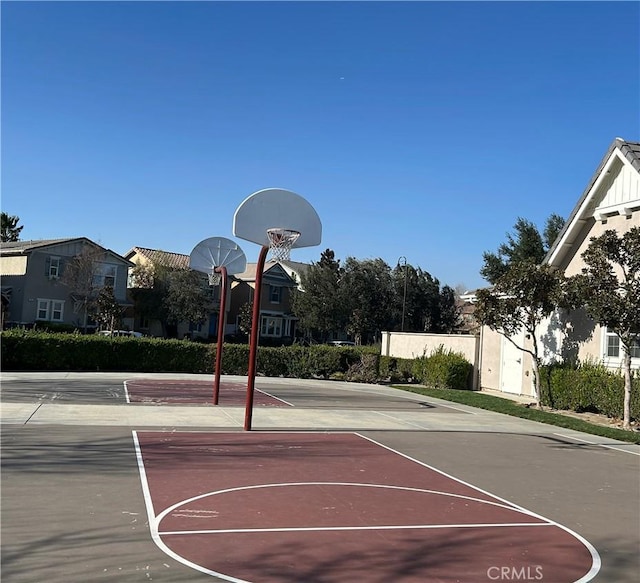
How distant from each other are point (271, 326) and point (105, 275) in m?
15.7

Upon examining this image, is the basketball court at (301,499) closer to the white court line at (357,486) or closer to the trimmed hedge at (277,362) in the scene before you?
the white court line at (357,486)

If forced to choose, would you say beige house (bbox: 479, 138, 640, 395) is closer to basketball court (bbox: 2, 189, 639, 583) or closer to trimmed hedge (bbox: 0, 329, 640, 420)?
trimmed hedge (bbox: 0, 329, 640, 420)

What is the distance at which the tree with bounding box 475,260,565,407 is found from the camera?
1955cm

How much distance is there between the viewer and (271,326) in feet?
189

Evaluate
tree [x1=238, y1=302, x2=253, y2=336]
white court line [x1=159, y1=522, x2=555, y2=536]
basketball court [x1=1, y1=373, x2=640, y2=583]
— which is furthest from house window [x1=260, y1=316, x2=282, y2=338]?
white court line [x1=159, y1=522, x2=555, y2=536]

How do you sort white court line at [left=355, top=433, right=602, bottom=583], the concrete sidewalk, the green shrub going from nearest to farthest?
white court line at [left=355, top=433, right=602, bottom=583]
the concrete sidewalk
the green shrub

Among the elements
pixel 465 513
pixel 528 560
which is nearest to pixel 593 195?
pixel 465 513

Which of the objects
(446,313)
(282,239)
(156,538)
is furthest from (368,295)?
(156,538)

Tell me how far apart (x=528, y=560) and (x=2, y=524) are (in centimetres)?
520

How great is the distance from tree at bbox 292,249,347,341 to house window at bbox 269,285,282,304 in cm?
415

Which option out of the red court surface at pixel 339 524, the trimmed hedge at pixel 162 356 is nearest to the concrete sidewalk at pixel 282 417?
the red court surface at pixel 339 524

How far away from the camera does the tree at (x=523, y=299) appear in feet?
64.1

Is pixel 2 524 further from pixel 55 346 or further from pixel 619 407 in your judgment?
pixel 55 346

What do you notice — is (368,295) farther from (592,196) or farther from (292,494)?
(292,494)
